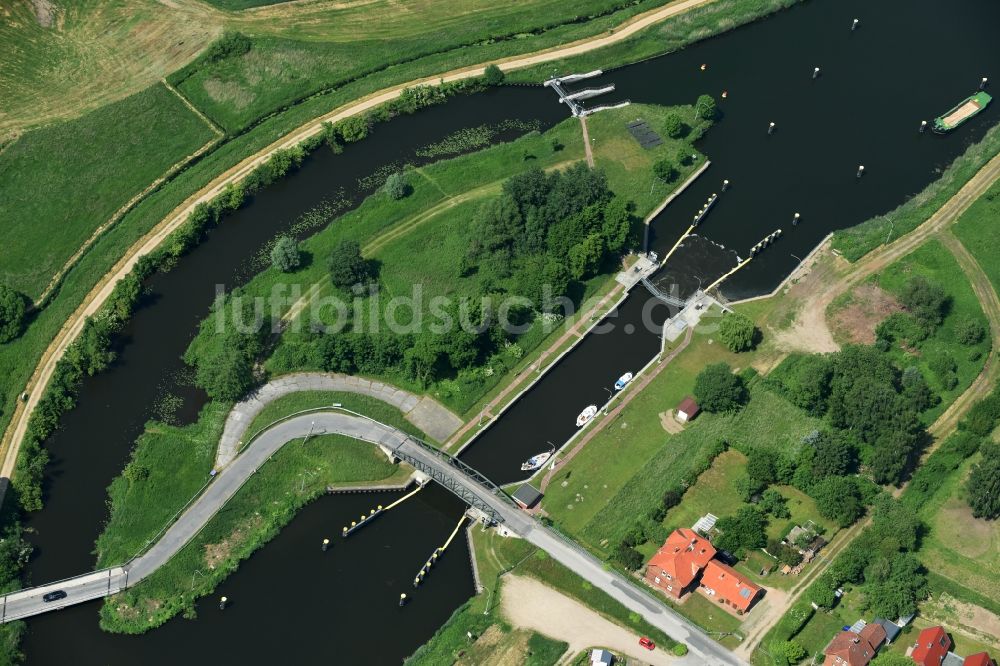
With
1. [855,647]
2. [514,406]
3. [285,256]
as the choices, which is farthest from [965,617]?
[285,256]

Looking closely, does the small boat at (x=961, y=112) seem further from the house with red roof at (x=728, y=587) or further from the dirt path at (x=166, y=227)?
the house with red roof at (x=728, y=587)

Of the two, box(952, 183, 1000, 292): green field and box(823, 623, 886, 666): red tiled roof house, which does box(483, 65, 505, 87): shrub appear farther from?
box(823, 623, 886, 666): red tiled roof house

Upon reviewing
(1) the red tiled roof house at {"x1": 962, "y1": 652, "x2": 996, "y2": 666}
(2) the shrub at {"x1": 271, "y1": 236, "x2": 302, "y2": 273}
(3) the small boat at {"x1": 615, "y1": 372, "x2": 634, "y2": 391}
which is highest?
(2) the shrub at {"x1": 271, "y1": 236, "x2": 302, "y2": 273}

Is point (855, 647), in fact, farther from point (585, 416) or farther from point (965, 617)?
point (585, 416)

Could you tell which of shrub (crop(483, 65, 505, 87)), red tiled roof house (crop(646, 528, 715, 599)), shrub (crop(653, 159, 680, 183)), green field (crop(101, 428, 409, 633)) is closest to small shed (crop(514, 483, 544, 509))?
green field (crop(101, 428, 409, 633))

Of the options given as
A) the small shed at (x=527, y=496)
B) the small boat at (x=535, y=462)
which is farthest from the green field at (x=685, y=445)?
the small boat at (x=535, y=462)

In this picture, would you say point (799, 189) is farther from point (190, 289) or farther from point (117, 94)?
point (117, 94)
